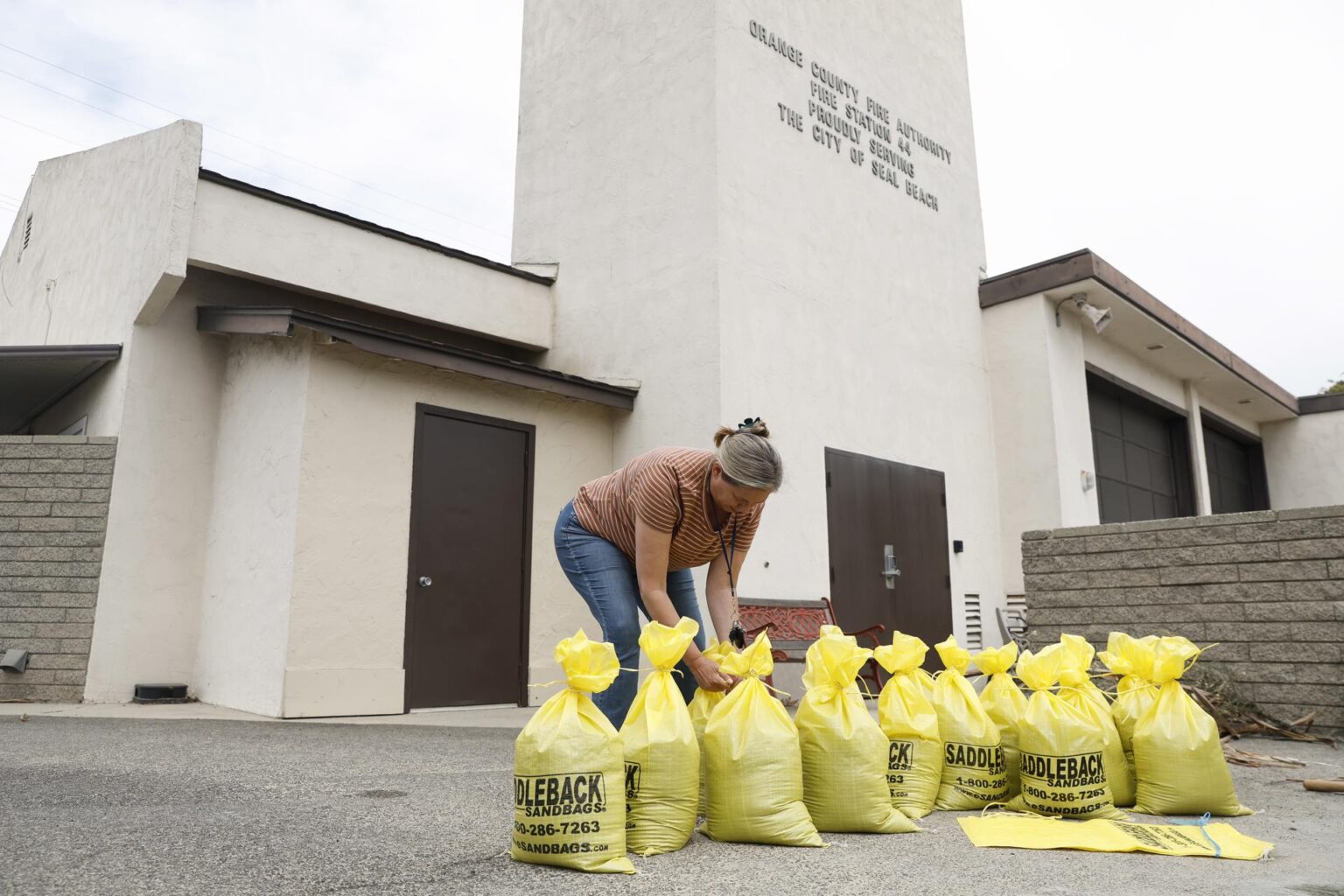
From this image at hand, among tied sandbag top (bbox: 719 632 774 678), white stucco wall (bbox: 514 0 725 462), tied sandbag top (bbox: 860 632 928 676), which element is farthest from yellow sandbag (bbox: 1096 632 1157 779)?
white stucco wall (bbox: 514 0 725 462)

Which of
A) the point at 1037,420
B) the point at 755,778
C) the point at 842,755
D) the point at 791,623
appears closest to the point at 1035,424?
the point at 1037,420

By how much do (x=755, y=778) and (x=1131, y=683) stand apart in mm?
1640

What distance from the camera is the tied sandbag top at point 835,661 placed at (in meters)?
2.75

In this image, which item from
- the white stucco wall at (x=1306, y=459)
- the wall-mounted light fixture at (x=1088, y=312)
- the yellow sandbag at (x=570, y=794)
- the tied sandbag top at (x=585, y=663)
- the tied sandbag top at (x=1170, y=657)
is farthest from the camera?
the white stucco wall at (x=1306, y=459)

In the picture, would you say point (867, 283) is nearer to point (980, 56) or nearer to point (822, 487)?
point (822, 487)

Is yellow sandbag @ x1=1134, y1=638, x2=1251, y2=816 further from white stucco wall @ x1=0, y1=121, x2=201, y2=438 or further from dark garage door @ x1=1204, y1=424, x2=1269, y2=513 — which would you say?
dark garage door @ x1=1204, y1=424, x2=1269, y2=513

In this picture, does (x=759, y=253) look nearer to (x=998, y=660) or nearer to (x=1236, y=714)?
(x=1236, y=714)

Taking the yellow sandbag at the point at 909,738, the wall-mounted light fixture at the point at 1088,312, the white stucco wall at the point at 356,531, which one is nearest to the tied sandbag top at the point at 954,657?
the yellow sandbag at the point at 909,738

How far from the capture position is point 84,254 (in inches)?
308

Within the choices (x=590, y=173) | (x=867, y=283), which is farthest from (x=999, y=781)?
(x=590, y=173)

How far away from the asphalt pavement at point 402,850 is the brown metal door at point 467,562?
2680 mm

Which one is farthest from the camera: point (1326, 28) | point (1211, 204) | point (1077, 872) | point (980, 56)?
point (1211, 204)

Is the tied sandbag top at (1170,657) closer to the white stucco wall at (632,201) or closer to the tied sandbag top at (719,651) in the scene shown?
the tied sandbag top at (719,651)

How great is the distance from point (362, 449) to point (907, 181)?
6442 mm
